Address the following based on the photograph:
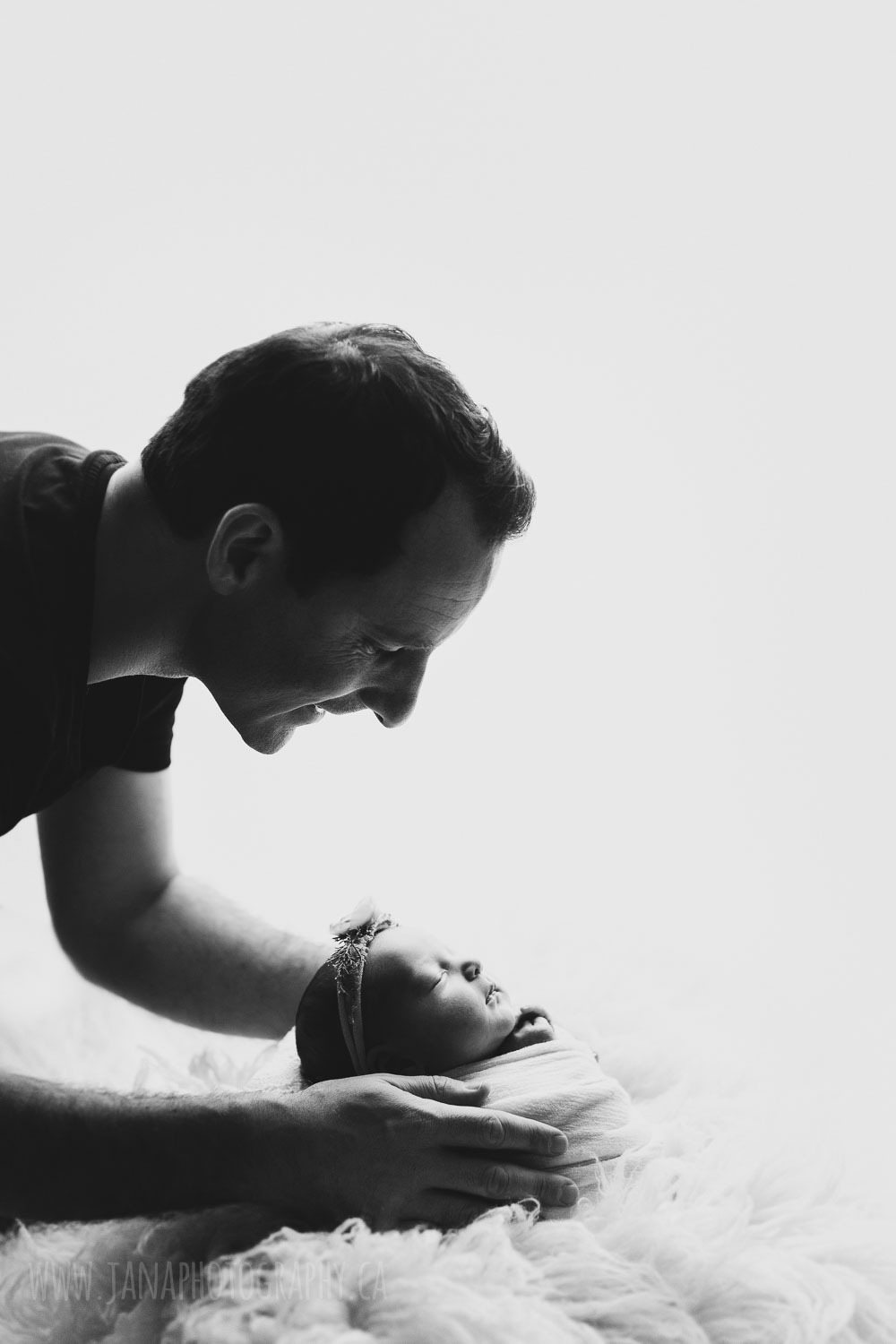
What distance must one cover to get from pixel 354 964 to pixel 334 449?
518 millimetres

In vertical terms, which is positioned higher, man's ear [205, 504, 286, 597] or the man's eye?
man's ear [205, 504, 286, 597]

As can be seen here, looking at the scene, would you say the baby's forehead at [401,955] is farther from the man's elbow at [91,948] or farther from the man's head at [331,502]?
the man's elbow at [91,948]

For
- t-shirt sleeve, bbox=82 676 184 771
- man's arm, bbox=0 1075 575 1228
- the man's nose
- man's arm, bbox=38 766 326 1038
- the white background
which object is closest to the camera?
man's arm, bbox=0 1075 575 1228

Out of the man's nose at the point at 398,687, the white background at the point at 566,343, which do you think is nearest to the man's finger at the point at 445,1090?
the man's nose at the point at 398,687

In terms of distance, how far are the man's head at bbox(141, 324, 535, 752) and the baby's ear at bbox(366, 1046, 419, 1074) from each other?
36 centimetres

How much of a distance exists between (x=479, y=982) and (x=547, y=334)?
1.36 meters

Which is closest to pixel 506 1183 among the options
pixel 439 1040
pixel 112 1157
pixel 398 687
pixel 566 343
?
pixel 439 1040

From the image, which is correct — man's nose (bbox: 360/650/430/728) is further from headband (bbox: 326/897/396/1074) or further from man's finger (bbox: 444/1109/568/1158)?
man's finger (bbox: 444/1109/568/1158)

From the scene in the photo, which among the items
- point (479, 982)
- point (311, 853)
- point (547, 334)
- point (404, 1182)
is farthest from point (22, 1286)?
point (547, 334)

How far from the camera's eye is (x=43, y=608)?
1.19 m

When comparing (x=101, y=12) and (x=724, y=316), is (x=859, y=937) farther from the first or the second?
(x=101, y=12)

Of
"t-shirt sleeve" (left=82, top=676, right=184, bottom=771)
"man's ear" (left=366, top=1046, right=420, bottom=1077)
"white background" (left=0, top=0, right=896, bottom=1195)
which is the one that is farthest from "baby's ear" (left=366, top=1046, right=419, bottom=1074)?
"white background" (left=0, top=0, right=896, bottom=1195)

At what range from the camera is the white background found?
2035 mm

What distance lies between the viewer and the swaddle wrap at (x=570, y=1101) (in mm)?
1123
